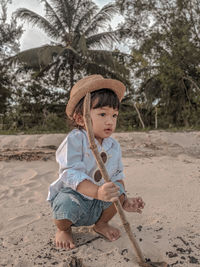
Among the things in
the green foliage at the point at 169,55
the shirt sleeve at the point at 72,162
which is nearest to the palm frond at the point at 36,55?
the green foliage at the point at 169,55

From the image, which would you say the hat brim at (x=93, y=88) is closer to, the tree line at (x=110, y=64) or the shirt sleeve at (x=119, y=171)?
the shirt sleeve at (x=119, y=171)

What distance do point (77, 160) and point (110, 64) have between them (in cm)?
1121

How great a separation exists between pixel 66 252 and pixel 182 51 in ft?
32.4

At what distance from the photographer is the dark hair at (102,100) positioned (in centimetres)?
144

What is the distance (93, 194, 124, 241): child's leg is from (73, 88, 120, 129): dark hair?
1.94 ft

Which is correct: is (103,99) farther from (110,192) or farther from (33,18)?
(33,18)

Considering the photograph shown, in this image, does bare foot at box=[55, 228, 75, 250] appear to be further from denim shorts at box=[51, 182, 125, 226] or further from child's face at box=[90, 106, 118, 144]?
child's face at box=[90, 106, 118, 144]

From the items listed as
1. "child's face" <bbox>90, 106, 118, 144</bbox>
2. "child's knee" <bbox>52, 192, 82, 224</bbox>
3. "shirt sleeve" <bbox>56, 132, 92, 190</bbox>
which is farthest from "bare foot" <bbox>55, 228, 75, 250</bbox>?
"child's face" <bbox>90, 106, 118, 144</bbox>

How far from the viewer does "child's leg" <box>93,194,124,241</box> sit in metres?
1.56

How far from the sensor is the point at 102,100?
4.73ft

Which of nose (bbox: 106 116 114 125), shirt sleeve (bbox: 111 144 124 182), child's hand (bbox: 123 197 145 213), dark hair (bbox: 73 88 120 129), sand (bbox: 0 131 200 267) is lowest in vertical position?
sand (bbox: 0 131 200 267)

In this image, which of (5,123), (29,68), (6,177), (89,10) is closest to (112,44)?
(89,10)

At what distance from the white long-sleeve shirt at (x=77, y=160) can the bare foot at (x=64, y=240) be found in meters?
0.22

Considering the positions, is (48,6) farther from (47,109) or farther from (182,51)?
(182,51)
